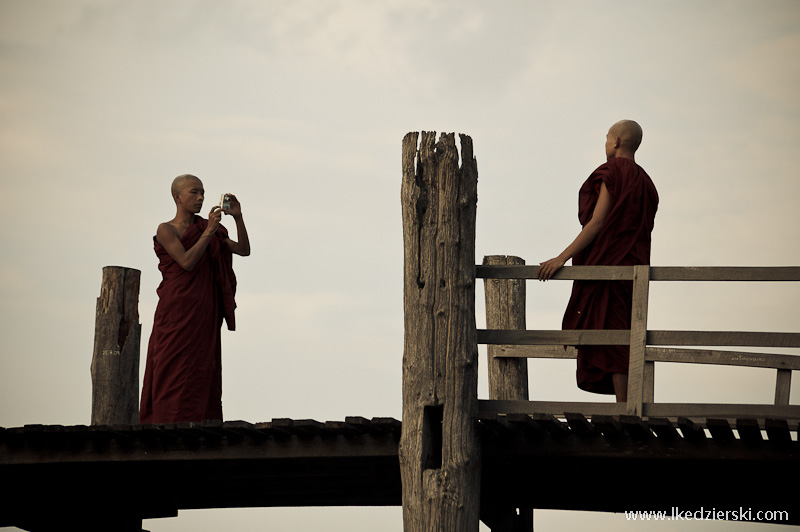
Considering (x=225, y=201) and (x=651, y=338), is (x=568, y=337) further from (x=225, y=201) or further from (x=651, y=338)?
(x=225, y=201)

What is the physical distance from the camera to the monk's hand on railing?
6.29 metres

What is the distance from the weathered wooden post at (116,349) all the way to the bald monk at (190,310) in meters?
0.80

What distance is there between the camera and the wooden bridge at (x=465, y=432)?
6055mm

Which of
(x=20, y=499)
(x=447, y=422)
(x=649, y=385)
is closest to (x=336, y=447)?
(x=447, y=422)

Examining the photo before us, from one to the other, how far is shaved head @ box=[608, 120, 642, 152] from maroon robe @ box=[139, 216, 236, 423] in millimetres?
2942

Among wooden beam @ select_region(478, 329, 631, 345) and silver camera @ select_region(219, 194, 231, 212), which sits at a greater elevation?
silver camera @ select_region(219, 194, 231, 212)

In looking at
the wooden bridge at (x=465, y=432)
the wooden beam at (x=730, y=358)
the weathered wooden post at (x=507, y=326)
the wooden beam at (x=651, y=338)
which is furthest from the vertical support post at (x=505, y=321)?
the wooden beam at (x=651, y=338)

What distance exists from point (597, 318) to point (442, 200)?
1304 mm

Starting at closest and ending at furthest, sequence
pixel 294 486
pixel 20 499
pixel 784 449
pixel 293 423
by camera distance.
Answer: pixel 784 449 → pixel 293 423 → pixel 294 486 → pixel 20 499

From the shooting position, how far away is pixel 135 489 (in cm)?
823

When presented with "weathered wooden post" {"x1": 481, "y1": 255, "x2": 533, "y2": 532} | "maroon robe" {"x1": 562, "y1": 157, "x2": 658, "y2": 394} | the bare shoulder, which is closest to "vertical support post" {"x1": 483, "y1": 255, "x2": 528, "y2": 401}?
"weathered wooden post" {"x1": 481, "y1": 255, "x2": 533, "y2": 532}

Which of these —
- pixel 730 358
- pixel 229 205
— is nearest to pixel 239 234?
pixel 229 205

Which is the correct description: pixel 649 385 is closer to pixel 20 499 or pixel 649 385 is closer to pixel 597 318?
pixel 597 318

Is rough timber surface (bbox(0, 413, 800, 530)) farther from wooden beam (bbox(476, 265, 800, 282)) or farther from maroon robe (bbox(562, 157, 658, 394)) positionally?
wooden beam (bbox(476, 265, 800, 282))
